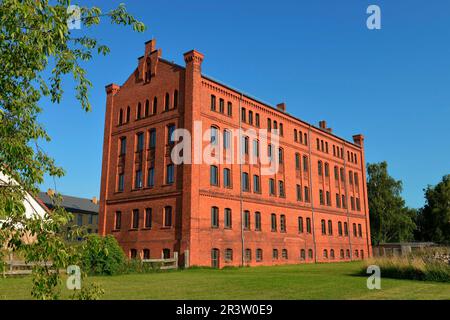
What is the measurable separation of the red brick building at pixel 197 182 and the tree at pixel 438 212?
1023 inches

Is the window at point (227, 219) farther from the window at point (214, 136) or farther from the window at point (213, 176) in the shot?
the window at point (214, 136)

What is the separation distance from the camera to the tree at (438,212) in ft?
188

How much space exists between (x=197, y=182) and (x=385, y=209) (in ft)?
144

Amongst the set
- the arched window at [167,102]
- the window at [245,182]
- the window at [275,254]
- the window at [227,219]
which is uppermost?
the arched window at [167,102]

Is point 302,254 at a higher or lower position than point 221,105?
lower

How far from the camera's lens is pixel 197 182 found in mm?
27906

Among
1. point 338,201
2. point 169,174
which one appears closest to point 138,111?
point 169,174

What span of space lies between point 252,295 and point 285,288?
212 cm

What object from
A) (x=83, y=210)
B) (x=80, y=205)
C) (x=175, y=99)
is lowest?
(x=83, y=210)

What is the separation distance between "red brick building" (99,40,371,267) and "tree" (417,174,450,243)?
85.3 feet

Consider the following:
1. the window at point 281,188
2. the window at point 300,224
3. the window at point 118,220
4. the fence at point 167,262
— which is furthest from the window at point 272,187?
the window at point 118,220

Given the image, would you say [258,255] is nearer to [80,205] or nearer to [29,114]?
[29,114]

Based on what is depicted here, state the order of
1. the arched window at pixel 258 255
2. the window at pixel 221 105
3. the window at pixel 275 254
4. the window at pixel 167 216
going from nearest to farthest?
the window at pixel 167 216 → the window at pixel 221 105 → the arched window at pixel 258 255 → the window at pixel 275 254

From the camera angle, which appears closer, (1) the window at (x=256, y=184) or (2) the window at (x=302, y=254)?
(1) the window at (x=256, y=184)
